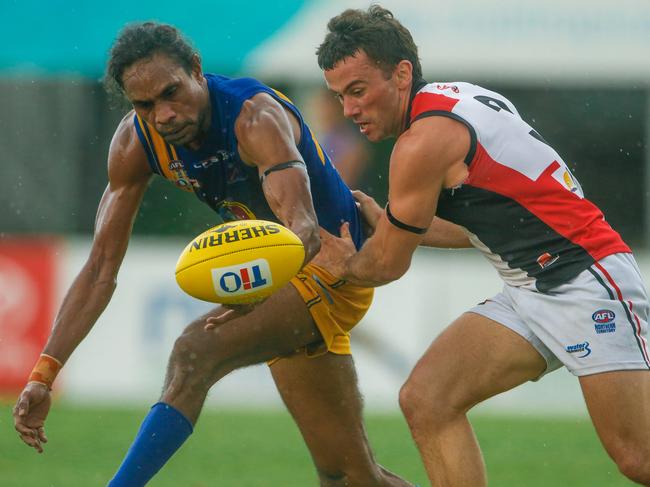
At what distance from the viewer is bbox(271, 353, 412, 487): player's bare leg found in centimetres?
557

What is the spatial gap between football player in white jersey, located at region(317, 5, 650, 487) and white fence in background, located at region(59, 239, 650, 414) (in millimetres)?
6014

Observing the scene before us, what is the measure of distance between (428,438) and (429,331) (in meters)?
6.14

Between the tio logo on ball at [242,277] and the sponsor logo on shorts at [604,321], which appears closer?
the tio logo on ball at [242,277]

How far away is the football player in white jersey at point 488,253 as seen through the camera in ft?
15.8

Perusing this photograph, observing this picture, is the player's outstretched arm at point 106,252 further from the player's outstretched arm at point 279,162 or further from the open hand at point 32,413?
the player's outstretched arm at point 279,162

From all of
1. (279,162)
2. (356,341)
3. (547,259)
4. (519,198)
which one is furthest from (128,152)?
(356,341)

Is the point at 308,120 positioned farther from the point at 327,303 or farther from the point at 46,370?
the point at 46,370

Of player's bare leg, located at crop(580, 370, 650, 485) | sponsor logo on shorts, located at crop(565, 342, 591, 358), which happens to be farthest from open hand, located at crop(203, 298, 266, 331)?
player's bare leg, located at crop(580, 370, 650, 485)

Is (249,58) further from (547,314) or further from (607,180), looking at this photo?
(547,314)

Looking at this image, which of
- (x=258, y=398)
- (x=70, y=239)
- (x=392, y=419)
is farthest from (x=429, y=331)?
(x=70, y=239)

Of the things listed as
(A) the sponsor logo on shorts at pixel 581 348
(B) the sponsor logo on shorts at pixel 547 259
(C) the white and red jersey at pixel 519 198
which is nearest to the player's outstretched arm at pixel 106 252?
(C) the white and red jersey at pixel 519 198

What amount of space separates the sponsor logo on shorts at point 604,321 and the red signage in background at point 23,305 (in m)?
7.26

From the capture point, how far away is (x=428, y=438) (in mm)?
5008

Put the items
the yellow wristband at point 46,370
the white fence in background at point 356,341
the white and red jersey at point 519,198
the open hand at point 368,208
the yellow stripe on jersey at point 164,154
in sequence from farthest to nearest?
1. the white fence in background at point 356,341
2. the open hand at point 368,208
3. the yellow stripe on jersey at point 164,154
4. the yellow wristband at point 46,370
5. the white and red jersey at point 519,198
